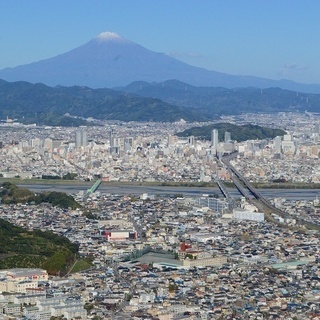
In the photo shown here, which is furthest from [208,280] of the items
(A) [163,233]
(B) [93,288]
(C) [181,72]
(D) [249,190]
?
(C) [181,72]

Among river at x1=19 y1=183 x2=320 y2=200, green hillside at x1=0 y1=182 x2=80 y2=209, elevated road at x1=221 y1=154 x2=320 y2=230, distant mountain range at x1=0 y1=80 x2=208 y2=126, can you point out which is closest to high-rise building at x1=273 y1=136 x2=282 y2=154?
elevated road at x1=221 y1=154 x2=320 y2=230

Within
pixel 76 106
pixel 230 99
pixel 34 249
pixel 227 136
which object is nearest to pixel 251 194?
pixel 34 249

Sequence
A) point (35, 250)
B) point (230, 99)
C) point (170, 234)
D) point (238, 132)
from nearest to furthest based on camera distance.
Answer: point (35, 250) < point (170, 234) < point (238, 132) < point (230, 99)

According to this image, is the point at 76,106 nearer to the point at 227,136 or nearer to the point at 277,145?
the point at 227,136

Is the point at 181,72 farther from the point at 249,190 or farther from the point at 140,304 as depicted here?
the point at 140,304

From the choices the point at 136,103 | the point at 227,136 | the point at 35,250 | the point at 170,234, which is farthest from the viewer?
the point at 136,103
